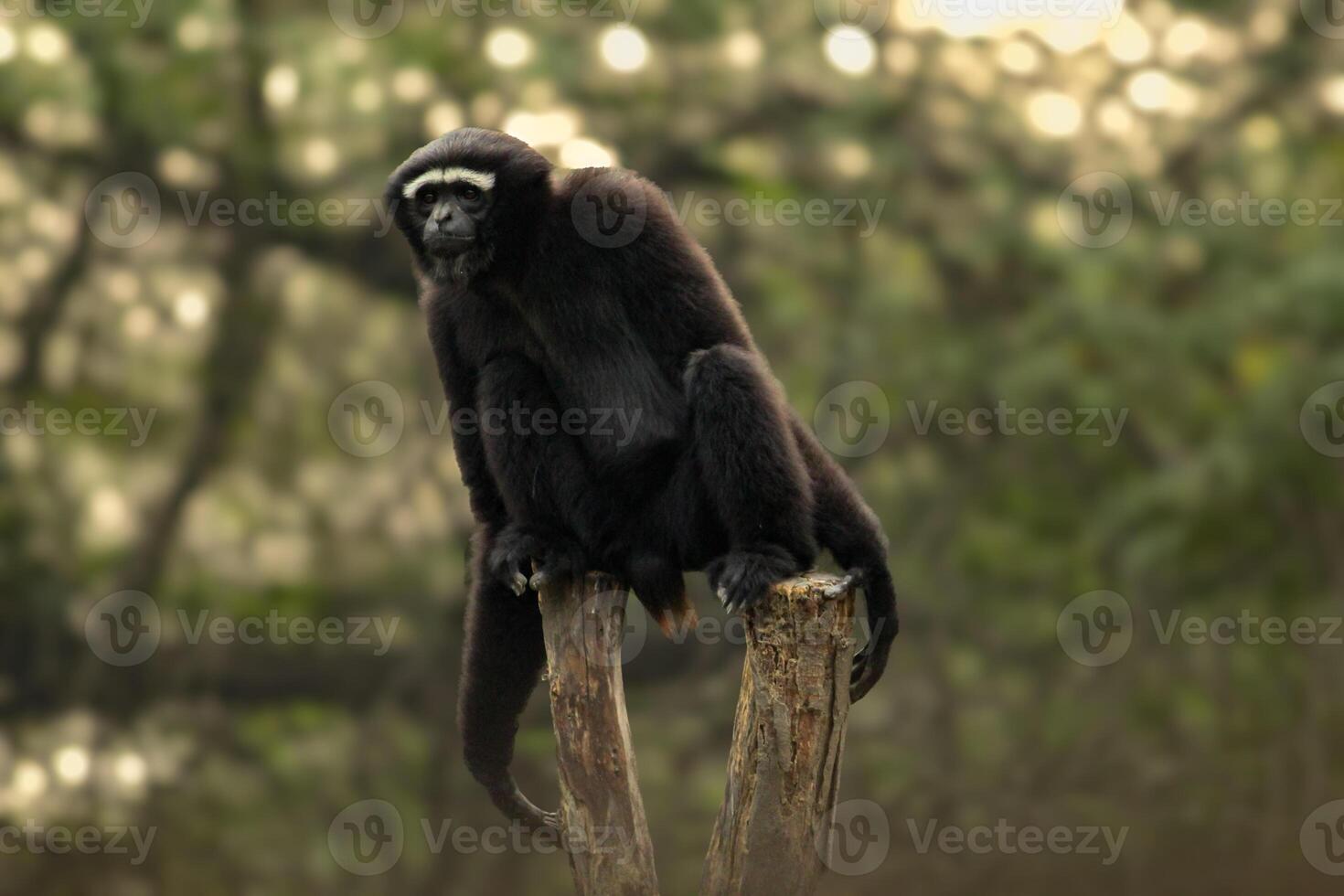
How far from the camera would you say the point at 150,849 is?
8.13 metres

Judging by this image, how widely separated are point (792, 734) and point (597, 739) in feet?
1.97

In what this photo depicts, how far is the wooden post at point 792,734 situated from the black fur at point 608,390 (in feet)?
0.75

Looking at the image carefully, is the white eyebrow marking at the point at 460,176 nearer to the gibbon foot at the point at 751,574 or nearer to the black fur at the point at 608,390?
the black fur at the point at 608,390

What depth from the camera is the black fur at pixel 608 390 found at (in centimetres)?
406

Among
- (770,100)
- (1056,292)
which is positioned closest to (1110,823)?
(1056,292)

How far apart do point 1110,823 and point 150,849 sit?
6018 mm

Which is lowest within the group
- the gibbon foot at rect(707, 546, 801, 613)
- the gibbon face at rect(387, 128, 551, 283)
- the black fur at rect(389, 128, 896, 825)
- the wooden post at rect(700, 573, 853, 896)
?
the wooden post at rect(700, 573, 853, 896)

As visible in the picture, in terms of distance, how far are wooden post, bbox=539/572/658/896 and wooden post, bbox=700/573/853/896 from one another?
34 centimetres

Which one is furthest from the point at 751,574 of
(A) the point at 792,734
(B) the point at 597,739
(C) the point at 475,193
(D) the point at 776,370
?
(D) the point at 776,370

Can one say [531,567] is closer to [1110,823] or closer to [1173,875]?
[1110,823]

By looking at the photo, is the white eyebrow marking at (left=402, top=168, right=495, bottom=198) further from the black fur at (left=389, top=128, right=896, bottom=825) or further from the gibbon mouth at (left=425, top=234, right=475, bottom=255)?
the gibbon mouth at (left=425, top=234, right=475, bottom=255)

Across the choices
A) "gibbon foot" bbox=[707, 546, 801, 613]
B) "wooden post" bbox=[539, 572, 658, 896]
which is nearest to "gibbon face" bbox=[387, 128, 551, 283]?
"wooden post" bbox=[539, 572, 658, 896]

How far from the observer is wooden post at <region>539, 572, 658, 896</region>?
3.96m

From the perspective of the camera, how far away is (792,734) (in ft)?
12.4
